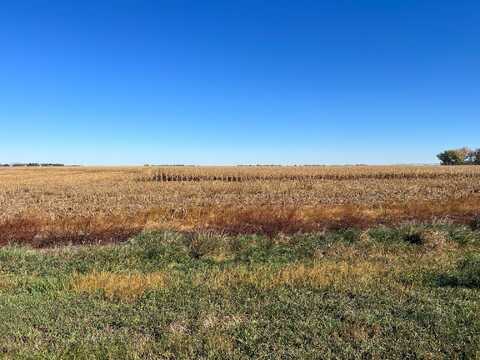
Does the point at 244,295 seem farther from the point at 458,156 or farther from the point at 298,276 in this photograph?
the point at 458,156

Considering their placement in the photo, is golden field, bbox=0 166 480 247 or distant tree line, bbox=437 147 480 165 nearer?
golden field, bbox=0 166 480 247

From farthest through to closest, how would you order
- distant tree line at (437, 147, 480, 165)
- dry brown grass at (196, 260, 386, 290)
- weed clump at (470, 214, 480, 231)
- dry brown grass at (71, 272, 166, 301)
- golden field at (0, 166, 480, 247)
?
1. distant tree line at (437, 147, 480, 165)
2. golden field at (0, 166, 480, 247)
3. weed clump at (470, 214, 480, 231)
4. dry brown grass at (196, 260, 386, 290)
5. dry brown grass at (71, 272, 166, 301)

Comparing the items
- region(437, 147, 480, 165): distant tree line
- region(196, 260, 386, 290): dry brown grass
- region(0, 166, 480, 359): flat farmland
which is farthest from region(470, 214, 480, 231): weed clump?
region(437, 147, 480, 165): distant tree line

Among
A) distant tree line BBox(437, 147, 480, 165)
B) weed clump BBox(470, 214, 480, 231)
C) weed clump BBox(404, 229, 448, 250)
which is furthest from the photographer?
distant tree line BBox(437, 147, 480, 165)

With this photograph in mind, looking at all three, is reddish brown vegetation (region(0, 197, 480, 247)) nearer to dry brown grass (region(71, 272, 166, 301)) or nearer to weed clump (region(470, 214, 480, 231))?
weed clump (region(470, 214, 480, 231))

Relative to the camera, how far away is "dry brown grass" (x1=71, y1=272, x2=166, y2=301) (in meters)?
7.74

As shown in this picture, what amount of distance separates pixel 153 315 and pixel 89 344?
4.03ft

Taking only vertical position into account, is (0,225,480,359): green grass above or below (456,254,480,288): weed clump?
below

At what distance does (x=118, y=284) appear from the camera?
8211 millimetres

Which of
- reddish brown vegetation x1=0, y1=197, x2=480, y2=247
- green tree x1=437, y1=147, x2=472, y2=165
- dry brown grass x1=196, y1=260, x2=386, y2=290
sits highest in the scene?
green tree x1=437, y1=147, x2=472, y2=165

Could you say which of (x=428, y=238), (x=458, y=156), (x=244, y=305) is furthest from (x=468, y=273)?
(x=458, y=156)

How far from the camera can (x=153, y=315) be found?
6637mm

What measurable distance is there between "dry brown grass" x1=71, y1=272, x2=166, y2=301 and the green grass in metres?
0.02

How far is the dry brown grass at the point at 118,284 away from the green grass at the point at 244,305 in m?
0.02
